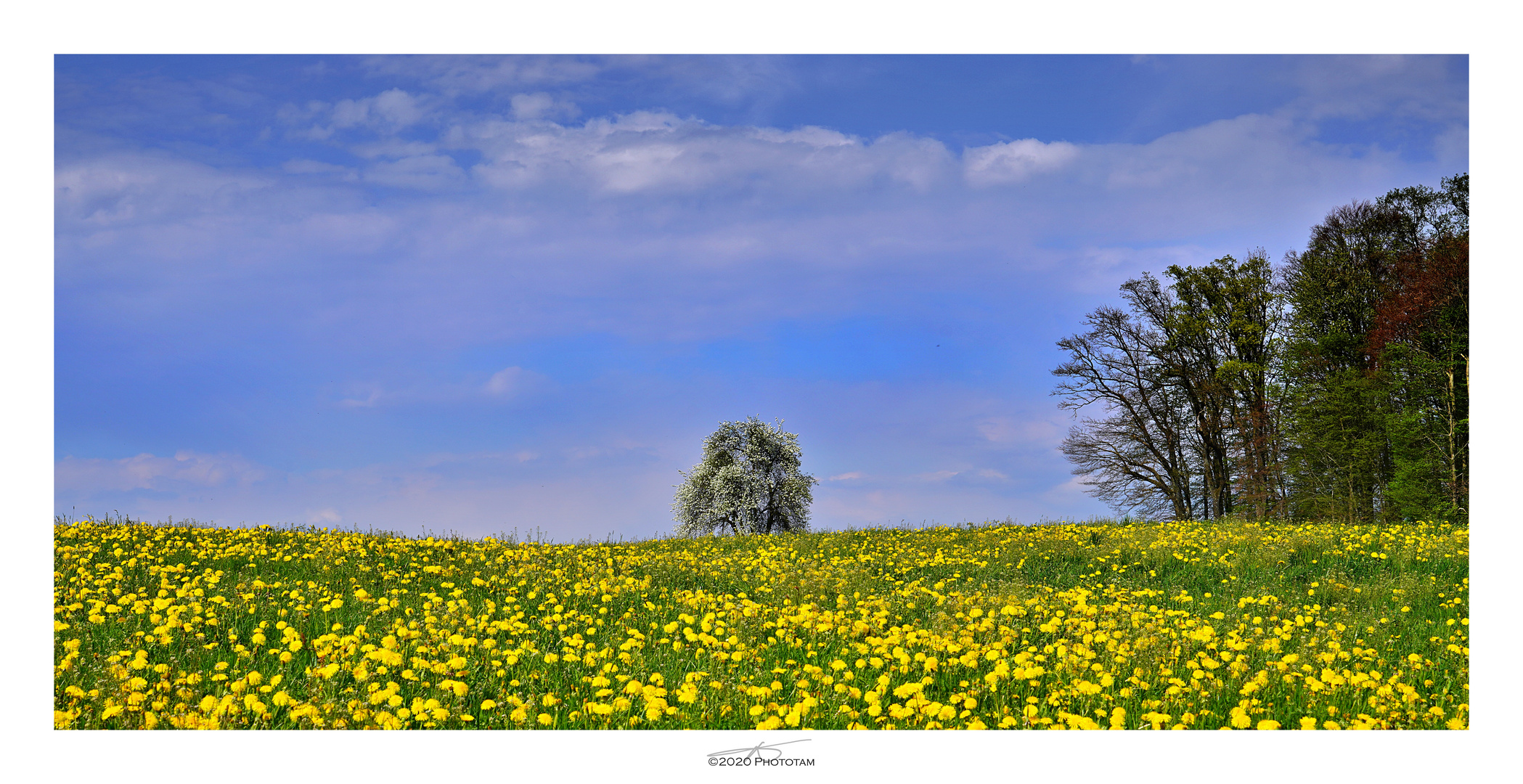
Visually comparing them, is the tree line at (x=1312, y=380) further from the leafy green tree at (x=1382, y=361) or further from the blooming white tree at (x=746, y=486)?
the blooming white tree at (x=746, y=486)

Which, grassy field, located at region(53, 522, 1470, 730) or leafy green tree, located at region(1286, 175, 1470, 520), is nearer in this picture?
grassy field, located at region(53, 522, 1470, 730)

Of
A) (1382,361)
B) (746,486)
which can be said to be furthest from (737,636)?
(746,486)

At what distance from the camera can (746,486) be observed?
2667 cm

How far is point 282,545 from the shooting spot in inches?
382

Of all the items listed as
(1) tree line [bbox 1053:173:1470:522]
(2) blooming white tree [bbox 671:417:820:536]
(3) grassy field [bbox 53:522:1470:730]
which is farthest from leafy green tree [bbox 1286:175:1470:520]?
(2) blooming white tree [bbox 671:417:820:536]

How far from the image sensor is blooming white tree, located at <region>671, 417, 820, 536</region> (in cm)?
2661

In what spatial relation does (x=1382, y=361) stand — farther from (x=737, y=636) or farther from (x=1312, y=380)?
(x=737, y=636)

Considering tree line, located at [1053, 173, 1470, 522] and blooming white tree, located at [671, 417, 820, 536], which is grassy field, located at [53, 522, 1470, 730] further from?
blooming white tree, located at [671, 417, 820, 536]

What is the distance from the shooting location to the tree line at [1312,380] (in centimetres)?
1521

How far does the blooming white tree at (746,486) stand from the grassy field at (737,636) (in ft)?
51.5

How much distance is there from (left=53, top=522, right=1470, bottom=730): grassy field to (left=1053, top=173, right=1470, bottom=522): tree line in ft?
20.8
